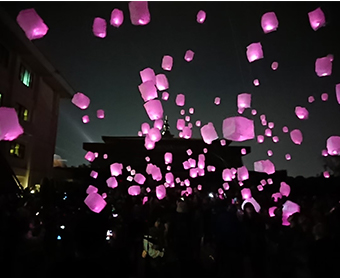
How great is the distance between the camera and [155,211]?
5270mm

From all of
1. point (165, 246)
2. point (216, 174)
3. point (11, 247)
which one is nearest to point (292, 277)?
point (165, 246)

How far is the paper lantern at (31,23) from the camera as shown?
11.6 ft

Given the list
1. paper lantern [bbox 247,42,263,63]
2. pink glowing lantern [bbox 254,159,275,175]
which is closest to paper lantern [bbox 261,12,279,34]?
paper lantern [bbox 247,42,263,63]

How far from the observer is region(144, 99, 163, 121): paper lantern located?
5.26 m

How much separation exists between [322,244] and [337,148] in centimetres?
299


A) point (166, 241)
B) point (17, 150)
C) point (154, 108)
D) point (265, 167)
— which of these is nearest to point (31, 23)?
point (154, 108)

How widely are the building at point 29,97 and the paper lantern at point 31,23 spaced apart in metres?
11.2

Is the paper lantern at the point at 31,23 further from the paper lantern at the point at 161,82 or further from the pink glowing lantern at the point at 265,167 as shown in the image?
the pink glowing lantern at the point at 265,167

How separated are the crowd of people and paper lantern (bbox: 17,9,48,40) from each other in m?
2.18

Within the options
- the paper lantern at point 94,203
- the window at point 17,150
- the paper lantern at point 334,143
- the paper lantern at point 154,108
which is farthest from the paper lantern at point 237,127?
the window at point 17,150

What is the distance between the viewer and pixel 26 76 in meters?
17.4

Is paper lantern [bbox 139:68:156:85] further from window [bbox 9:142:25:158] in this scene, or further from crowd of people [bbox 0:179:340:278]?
window [bbox 9:142:25:158]

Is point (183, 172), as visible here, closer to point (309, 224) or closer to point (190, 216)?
point (190, 216)

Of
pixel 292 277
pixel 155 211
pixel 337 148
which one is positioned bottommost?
pixel 292 277
